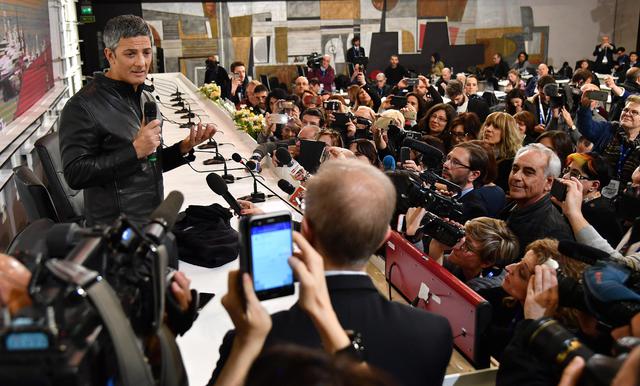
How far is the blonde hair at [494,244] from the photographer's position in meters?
2.52

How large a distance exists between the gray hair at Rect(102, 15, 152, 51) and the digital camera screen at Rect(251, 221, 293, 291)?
1.35 m

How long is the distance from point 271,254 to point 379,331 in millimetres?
256

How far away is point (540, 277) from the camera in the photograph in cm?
170

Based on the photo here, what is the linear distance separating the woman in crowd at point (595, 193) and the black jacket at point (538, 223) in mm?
316

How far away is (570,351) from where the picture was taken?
48.5 inches

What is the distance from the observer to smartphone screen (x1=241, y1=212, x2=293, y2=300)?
4.14 feet

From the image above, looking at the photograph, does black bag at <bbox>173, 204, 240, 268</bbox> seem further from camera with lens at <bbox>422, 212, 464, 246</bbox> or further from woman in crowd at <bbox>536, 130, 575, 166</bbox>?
woman in crowd at <bbox>536, 130, 575, 166</bbox>

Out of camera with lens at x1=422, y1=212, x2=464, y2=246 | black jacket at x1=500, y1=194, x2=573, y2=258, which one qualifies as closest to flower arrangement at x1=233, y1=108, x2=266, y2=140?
black jacket at x1=500, y1=194, x2=573, y2=258

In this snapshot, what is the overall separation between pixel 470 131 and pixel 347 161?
156 inches

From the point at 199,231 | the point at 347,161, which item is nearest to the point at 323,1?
the point at 199,231

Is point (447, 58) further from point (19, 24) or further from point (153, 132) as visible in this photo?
point (153, 132)

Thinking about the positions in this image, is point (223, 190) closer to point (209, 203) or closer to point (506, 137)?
point (209, 203)

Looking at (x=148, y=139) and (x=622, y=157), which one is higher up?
(x=148, y=139)

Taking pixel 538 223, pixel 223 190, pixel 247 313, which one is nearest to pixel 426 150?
pixel 538 223
